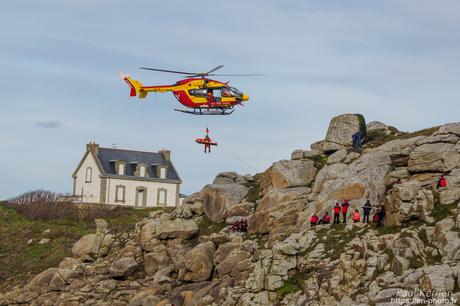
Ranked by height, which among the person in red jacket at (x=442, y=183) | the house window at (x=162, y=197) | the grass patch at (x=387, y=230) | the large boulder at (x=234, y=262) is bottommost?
A: the large boulder at (x=234, y=262)

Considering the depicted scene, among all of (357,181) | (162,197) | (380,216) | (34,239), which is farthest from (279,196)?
(162,197)

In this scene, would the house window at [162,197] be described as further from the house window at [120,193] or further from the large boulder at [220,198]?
the large boulder at [220,198]

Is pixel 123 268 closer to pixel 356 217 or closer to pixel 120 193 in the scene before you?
pixel 356 217

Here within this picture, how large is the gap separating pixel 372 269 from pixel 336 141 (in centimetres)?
1780

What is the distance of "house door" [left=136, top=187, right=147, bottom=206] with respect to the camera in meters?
95.3

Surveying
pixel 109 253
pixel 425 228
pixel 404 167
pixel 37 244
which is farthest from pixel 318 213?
pixel 37 244

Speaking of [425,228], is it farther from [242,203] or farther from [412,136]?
[242,203]

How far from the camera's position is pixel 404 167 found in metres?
51.8

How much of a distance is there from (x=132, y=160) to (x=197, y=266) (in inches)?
1835

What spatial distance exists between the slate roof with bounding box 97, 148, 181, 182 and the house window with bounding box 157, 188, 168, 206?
154cm

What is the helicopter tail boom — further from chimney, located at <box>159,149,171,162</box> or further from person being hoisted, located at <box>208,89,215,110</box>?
chimney, located at <box>159,149,171,162</box>

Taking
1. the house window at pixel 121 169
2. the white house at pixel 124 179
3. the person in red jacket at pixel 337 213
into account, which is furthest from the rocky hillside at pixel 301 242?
the house window at pixel 121 169

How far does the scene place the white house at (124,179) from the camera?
307ft

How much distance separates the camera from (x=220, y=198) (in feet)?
197
